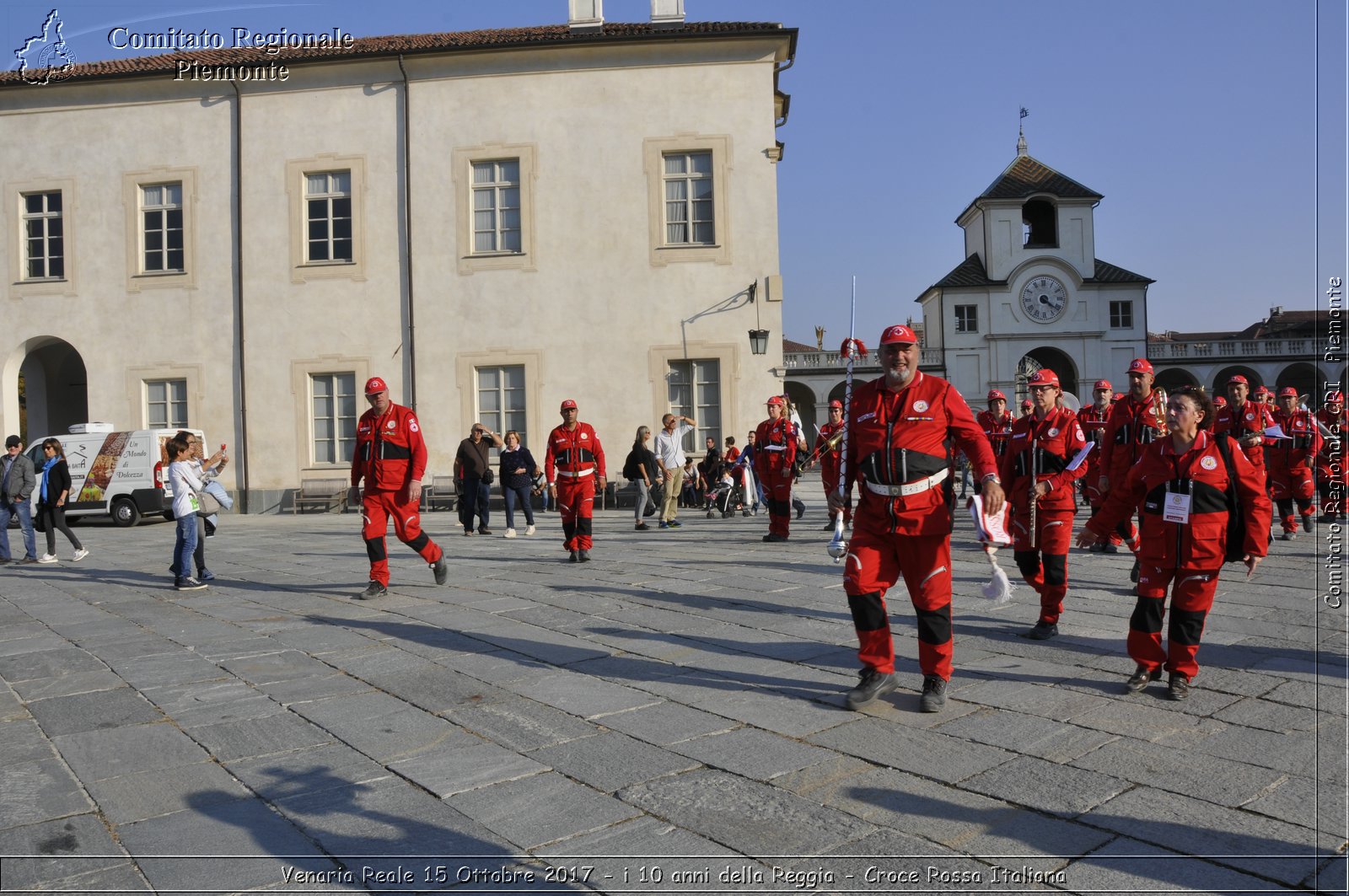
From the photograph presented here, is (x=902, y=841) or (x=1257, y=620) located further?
(x=1257, y=620)

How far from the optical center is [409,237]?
2300 centimetres

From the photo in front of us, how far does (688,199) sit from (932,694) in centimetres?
1859

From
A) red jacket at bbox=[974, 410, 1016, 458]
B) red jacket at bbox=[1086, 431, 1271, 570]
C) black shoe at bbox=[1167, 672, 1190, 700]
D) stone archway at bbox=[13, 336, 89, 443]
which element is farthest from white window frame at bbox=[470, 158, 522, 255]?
black shoe at bbox=[1167, 672, 1190, 700]

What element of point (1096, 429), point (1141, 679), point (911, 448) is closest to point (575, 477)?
point (1096, 429)

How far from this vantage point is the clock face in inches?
1998

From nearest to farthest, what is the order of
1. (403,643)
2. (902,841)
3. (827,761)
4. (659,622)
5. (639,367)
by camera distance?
(902,841)
(827,761)
(403,643)
(659,622)
(639,367)

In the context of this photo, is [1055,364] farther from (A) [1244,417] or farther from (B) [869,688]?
(B) [869,688]

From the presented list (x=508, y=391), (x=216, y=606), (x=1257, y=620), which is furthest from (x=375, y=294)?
(x=1257, y=620)

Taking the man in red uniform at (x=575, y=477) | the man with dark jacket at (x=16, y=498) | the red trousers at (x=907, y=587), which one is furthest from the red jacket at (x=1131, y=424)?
the man with dark jacket at (x=16, y=498)

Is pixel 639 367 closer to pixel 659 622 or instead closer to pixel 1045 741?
pixel 659 622

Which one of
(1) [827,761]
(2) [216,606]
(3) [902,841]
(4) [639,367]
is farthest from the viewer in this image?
(4) [639,367]

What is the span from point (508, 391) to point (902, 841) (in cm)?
2007

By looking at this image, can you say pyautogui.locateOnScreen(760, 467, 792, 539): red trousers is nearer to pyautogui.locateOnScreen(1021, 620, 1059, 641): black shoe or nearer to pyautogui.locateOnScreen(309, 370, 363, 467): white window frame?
pyautogui.locateOnScreen(1021, 620, 1059, 641): black shoe

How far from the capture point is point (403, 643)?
702 cm
